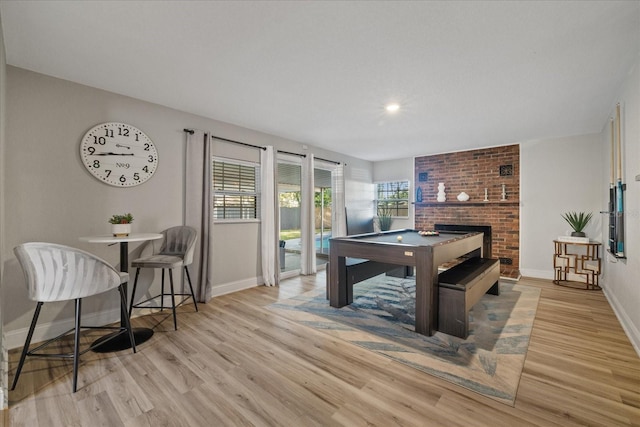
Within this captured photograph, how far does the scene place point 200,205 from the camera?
3553 mm

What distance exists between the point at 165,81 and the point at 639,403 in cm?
428

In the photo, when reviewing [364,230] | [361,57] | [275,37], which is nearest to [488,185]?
[364,230]

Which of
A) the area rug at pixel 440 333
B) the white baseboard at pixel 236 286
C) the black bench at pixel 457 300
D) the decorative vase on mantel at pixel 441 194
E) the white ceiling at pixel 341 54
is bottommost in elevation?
the area rug at pixel 440 333

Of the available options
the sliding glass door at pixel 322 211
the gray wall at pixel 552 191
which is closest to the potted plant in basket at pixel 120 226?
the sliding glass door at pixel 322 211

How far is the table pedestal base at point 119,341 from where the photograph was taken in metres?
2.37

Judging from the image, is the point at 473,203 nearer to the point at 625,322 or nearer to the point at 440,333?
the point at 625,322

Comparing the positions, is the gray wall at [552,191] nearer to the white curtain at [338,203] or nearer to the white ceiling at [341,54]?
the white ceiling at [341,54]

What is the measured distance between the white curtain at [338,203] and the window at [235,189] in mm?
1954

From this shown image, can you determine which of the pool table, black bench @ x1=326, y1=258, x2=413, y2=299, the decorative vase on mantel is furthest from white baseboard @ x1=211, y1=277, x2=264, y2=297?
the decorative vase on mantel

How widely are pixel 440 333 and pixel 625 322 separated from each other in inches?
71.2

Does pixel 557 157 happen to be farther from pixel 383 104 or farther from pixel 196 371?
pixel 196 371

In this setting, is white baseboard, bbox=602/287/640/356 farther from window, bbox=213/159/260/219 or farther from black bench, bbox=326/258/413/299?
window, bbox=213/159/260/219

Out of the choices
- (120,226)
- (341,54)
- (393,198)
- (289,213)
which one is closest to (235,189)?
(289,213)

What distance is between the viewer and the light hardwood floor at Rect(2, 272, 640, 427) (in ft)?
5.18
